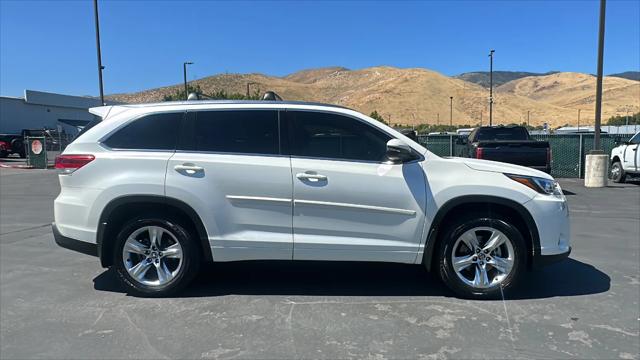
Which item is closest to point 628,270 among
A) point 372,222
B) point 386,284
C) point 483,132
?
point 386,284

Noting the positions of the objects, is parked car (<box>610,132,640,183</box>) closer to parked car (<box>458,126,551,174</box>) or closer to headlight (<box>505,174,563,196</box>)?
parked car (<box>458,126,551,174</box>)

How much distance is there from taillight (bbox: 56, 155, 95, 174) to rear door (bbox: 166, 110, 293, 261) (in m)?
0.82

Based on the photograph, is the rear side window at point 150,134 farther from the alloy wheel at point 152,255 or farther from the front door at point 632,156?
the front door at point 632,156

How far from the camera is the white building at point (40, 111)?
4550 cm

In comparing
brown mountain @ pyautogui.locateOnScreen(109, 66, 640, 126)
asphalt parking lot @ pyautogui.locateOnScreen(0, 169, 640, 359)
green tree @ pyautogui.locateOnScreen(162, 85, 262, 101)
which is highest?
brown mountain @ pyautogui.locateOnScreen(109, 66, 640, 126)

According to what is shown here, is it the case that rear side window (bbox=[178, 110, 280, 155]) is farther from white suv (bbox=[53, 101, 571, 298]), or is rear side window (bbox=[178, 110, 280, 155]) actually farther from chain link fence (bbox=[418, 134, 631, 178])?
chain link fence (bbox=[418, 134, 631, 178])

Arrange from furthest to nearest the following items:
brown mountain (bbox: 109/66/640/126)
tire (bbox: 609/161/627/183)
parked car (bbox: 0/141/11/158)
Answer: brown mountain (bbox: 109/66/640/126) < parked car (bbox: 0/141/11/158) < tire (bbox: 609/161/627/183)

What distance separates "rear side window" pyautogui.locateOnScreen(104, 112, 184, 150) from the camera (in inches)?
190

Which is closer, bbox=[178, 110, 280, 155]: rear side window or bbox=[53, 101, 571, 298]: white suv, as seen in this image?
bbox=[53, 101, 571, 298]: white suv

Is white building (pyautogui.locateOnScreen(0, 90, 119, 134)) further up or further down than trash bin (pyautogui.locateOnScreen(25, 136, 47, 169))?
further up

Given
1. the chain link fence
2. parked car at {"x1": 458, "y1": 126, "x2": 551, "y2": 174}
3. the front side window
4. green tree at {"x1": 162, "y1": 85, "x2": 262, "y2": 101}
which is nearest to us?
the front side window

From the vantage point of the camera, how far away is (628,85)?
164375 millimetres

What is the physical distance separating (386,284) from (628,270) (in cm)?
290

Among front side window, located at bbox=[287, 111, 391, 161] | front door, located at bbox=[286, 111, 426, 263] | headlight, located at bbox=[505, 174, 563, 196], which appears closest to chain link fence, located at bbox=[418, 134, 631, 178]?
headlight, located at bbox=[505, 174, 563, 196]
